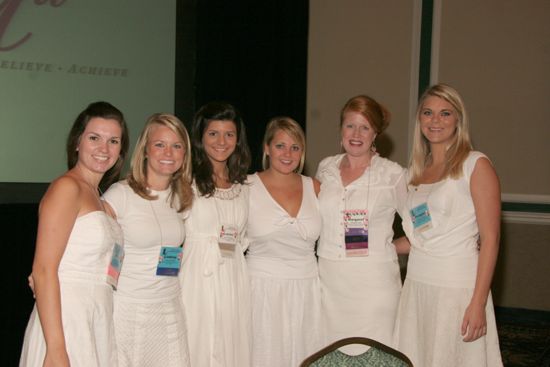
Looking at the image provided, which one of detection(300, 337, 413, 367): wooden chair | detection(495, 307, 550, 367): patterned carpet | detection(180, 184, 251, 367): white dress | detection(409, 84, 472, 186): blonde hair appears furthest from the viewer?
detection(495, 307, 550, 367): patterned carpet

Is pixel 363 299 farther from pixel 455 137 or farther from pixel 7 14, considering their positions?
pixel 7 14

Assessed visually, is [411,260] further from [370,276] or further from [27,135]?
[27,135]

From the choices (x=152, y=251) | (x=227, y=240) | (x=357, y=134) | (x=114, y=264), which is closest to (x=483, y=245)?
(x=357, y=134)

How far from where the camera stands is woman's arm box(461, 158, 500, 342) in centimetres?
262

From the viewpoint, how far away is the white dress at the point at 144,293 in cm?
246

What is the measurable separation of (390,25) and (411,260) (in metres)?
3.91

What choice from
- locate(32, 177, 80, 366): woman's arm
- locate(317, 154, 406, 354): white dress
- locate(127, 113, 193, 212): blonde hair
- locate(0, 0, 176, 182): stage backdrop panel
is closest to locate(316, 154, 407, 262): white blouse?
locate(317, 154, 406, 354): white dress

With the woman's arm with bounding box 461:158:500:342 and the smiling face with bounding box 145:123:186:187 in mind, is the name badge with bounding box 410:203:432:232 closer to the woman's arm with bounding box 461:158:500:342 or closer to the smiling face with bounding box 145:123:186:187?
the woman's arm with bounding box 461:158:500:342

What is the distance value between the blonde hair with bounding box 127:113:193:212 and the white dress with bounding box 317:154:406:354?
2.50ft

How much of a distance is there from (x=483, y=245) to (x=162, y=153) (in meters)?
1.50


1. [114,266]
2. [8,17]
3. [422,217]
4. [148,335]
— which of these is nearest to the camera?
[114,266]

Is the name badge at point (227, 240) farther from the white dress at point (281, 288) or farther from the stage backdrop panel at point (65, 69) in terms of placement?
the stage backdrop panel at point (65, 69)

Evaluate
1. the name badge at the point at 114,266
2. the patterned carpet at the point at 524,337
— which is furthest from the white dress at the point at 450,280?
the patterned carpet at the point at 524,337

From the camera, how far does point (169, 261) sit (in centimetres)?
255
